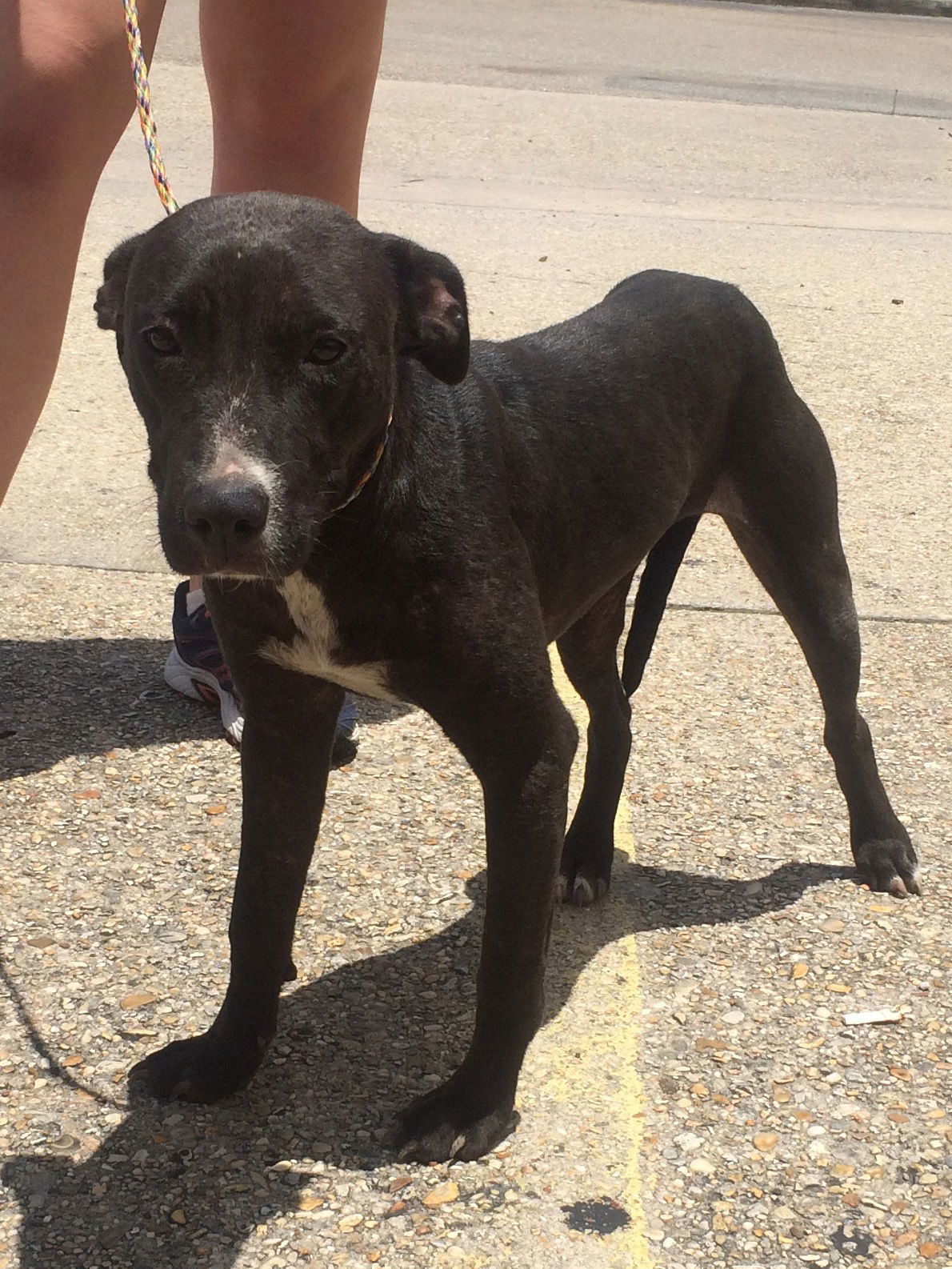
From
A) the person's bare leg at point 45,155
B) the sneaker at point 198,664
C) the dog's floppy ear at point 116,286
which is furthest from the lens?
the sneaker at point 198,664

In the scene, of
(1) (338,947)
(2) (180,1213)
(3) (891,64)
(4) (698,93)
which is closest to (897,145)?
(4) (698,93)

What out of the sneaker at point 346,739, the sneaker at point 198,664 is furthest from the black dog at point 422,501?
the sneaker at point 198,664

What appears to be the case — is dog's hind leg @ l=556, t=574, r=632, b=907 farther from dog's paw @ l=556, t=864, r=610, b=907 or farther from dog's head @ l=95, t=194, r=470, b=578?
dog's head @ l=95, t=194, r=470, b=578

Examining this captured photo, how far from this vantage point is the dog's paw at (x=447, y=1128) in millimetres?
2689

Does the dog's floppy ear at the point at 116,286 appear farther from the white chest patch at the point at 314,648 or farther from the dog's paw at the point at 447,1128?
the dog's paw at the point at 447,1128

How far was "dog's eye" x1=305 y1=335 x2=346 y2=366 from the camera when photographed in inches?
92.7

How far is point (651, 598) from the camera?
3.77 metres

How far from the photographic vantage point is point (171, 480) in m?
2.30

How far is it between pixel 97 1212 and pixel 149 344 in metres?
1.39

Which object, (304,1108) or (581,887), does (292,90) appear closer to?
(581,887)

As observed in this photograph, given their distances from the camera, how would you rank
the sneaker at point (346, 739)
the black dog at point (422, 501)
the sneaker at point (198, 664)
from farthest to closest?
the sneaker at point (198, 664)
the sneaker at point (346, 739)
the black dog at point (422, 501)

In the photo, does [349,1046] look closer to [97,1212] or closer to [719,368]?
[97,1212]

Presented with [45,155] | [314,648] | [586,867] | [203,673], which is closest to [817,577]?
[586,867]

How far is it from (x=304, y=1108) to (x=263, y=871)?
17.2 inches
